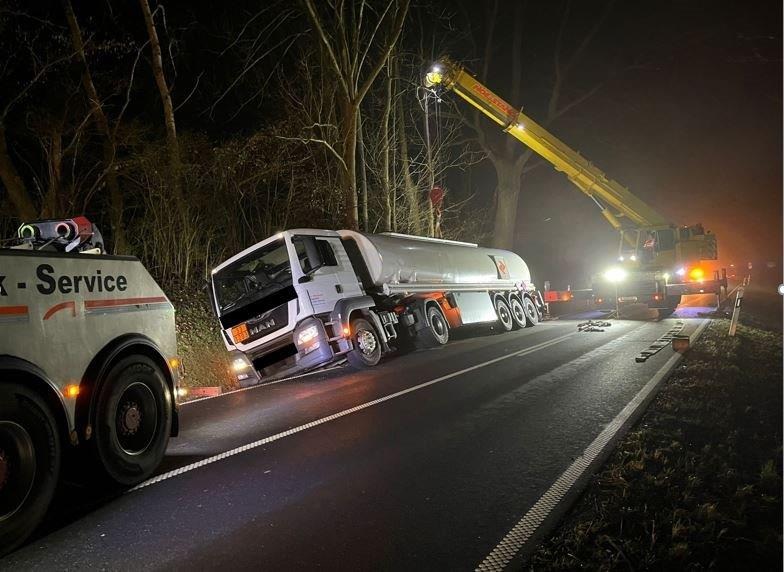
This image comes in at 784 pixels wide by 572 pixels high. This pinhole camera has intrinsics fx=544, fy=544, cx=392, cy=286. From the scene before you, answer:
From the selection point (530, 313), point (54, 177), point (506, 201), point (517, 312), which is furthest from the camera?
point (506, 201)

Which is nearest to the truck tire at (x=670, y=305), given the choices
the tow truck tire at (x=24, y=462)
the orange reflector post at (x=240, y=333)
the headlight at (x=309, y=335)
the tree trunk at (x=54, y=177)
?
the headlight at (x=309, y=335)

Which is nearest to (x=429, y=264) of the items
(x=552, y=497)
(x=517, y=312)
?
(x=517, y=312)

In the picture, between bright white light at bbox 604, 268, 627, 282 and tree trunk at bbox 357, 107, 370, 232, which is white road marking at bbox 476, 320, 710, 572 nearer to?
tree trunk at bbox 357, 107, 370, 232

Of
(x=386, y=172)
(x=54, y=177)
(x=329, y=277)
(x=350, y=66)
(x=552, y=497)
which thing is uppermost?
(x=350, y=66)

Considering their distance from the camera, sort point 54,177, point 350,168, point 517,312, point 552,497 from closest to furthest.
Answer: point 552,497 < point 54,177 < point 350,168 < point 517,312

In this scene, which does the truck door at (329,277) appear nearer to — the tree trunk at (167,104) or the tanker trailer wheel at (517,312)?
the tree trunk at (167,104)

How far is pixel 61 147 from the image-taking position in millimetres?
12664

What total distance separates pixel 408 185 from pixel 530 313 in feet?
22.3

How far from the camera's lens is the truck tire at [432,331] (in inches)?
512

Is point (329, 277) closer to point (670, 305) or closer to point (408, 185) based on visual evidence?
point (408, 185)

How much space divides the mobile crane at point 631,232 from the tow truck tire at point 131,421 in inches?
608

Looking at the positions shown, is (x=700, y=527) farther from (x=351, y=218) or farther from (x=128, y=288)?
(x=351, y=218)

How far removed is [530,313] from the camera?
62.2 feet

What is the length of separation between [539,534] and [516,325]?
14473 mm
